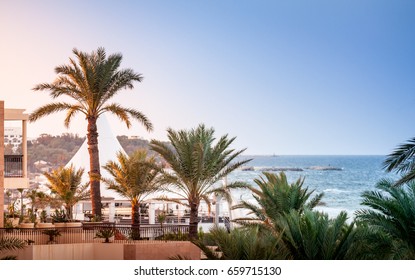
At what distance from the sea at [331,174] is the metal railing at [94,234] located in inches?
1412

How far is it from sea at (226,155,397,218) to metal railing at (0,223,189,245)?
1412 inches

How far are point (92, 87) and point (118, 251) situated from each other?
19.6 feet

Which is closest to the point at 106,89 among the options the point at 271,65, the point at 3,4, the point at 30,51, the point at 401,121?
the point at 30,51

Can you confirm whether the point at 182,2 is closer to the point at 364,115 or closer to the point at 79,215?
the point at 79,215

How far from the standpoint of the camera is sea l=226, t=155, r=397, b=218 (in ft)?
187

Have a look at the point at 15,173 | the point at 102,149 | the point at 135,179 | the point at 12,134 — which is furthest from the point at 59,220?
the point at 12,134

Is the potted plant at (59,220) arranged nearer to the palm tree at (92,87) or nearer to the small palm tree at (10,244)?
the palm tree at (92,87)

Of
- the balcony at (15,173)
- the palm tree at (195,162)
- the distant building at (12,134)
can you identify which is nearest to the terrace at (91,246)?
the palm tree at (195,162)

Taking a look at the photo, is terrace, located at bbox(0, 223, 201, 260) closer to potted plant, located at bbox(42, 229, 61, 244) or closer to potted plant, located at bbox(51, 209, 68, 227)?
potted plant, located at bbox(42, 229, 61, 244)

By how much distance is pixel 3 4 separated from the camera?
50.3ft

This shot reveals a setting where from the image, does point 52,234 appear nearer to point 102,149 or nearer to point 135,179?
point 135,179

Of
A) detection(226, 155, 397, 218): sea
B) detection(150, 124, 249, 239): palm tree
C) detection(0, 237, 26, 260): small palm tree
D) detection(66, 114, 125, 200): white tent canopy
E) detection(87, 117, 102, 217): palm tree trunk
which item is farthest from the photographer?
Result: detection(226, 155, 397, 218): sea

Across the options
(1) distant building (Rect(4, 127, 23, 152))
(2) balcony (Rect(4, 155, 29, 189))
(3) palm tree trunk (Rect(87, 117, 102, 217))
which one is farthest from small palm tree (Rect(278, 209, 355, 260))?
(1) distant building (Rect(4, 127, 23, 152))

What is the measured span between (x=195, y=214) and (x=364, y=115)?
2799cm
